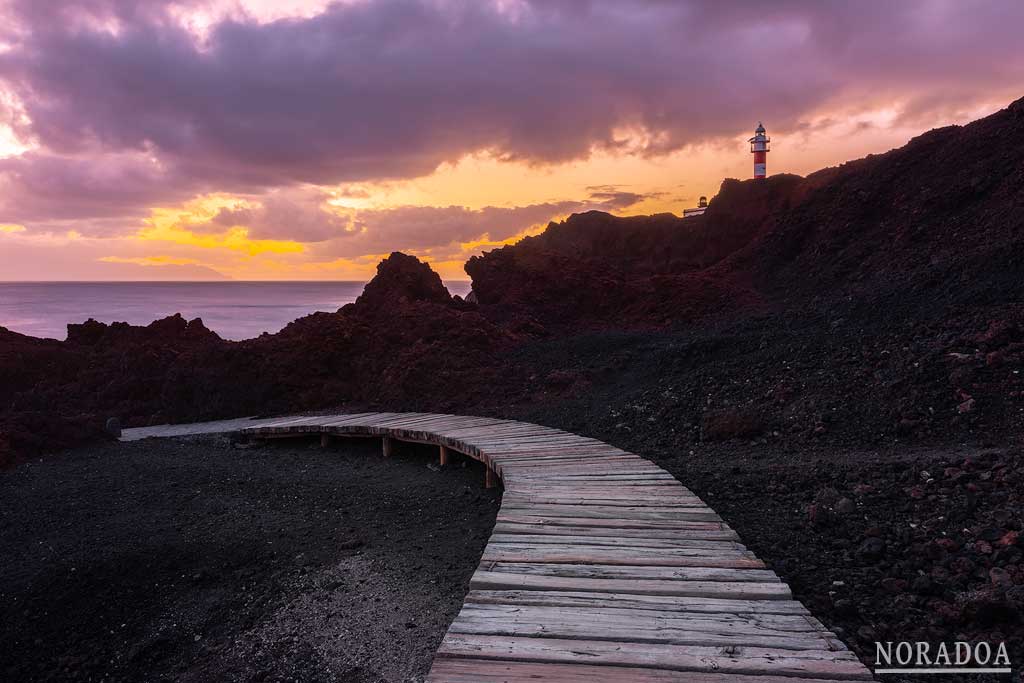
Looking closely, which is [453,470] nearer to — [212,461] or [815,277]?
[212,461]

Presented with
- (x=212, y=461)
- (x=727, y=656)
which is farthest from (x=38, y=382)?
(x=727, y=656)

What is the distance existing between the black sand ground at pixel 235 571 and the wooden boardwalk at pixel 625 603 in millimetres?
1153

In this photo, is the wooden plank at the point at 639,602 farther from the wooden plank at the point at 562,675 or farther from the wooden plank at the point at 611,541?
the wooden plank at the point at 611,541

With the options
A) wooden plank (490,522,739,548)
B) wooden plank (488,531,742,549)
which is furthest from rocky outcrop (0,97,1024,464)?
wooden plank (488,531,742,549)

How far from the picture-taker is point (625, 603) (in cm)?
345

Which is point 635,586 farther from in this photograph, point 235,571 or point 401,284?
point 401,284

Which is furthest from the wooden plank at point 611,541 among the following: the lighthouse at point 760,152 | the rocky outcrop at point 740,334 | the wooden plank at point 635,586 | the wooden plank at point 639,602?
the lighthouse at point 760,152

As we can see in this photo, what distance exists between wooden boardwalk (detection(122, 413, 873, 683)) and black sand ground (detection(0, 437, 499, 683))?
3.78 ft

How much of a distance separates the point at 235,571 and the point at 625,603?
4053 millimetres

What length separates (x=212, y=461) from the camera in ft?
31.4

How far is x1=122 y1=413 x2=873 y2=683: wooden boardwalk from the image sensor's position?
2850mm

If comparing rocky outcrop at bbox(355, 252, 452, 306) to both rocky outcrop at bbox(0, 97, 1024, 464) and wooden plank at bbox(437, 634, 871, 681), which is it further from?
wooden plank at bbox(437, 634, 871, 681)

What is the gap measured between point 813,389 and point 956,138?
54.0 ft

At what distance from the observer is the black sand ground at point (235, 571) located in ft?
15.7
